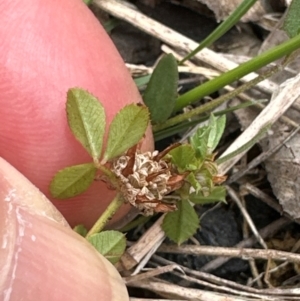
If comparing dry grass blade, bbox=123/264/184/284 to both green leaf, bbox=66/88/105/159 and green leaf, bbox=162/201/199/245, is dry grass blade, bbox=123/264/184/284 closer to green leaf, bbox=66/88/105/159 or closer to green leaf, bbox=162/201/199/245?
green leaf, bbox=162/201/199/245

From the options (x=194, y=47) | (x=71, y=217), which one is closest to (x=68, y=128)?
(x=71, y=217)

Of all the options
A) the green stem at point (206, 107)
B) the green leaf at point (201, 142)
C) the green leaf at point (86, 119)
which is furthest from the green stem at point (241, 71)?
the green leaf at point (86, 119)

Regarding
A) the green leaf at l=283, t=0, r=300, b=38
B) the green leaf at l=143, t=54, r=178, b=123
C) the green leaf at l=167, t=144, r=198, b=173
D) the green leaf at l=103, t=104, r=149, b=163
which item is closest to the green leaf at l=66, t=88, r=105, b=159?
the green leaf at l=103, t=104, r=149, b=163

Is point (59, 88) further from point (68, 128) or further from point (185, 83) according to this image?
point (185, 83)

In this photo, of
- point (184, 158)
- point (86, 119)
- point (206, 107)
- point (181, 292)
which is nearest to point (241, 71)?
point (206, 107)

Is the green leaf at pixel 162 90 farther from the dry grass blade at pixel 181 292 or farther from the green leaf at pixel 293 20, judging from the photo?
the dry grass blade at pixel 181 292

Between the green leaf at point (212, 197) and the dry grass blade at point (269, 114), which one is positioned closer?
the green leaf at point (212, 197)
